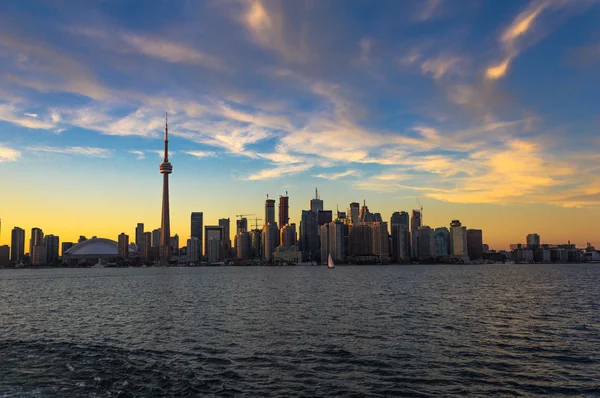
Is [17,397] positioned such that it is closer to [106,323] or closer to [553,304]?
[106,323]

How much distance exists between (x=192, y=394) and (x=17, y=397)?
12822mm

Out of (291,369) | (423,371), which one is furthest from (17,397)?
(423,371)

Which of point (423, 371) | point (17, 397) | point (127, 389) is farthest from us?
point (423, 371)

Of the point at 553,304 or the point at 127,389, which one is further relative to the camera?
the point at 553,304

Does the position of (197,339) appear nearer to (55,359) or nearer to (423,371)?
(55,359)

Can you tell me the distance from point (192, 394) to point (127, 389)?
5555mm

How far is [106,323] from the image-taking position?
7362 centimetres

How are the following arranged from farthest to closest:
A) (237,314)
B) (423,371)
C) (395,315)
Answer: (237,314), (395,315), (423,371)

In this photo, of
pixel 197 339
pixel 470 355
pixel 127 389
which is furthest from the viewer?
pixel 197 339

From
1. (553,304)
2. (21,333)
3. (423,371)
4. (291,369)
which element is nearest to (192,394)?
(291,369)

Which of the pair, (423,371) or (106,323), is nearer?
(423,371)

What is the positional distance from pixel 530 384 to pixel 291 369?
2011cm

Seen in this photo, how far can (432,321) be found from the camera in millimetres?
69688

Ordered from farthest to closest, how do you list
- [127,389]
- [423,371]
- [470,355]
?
[470,355]
[423,371]
[127,389]
